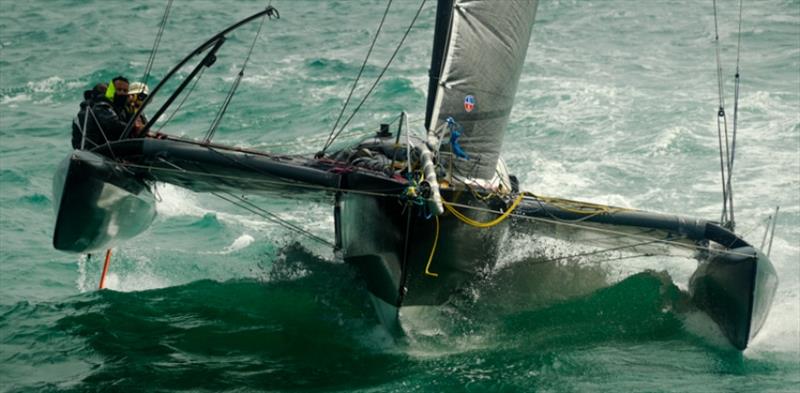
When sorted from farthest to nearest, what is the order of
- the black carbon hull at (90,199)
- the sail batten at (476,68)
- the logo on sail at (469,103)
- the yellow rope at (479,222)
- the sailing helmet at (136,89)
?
the sailing helmet at (136,89), the logo on sail at (469,103), the sail batten at (476,68), the black carbon hull at (90,199), the yellow rope at (479,222)

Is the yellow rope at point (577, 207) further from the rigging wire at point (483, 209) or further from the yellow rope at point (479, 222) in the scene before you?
the yellow rope at point (479, 222)

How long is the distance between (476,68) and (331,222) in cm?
482

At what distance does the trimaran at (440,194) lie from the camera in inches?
323

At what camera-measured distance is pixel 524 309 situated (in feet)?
30.8

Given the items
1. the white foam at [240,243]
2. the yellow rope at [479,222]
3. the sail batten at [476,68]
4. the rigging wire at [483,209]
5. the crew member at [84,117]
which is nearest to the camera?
the rigging wire at [483,209]

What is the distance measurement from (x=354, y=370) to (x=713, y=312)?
3219 millimetres

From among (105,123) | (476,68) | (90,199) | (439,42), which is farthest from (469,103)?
(90,199)

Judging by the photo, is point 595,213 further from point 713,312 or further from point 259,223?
point 259,223

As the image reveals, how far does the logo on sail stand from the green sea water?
1535mm

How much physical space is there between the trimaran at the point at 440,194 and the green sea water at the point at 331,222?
426 millimetres

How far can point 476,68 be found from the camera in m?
8.68

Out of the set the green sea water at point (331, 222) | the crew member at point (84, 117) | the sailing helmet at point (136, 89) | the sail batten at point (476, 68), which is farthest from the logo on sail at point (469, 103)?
the crew member at point (84, 117)

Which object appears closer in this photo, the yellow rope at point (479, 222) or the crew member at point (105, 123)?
the yellow rope at point (479, 222)

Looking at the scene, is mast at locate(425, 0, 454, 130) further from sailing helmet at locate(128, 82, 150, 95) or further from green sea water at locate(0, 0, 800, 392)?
sailing helmet at locate(128, 82, 150, 95)
